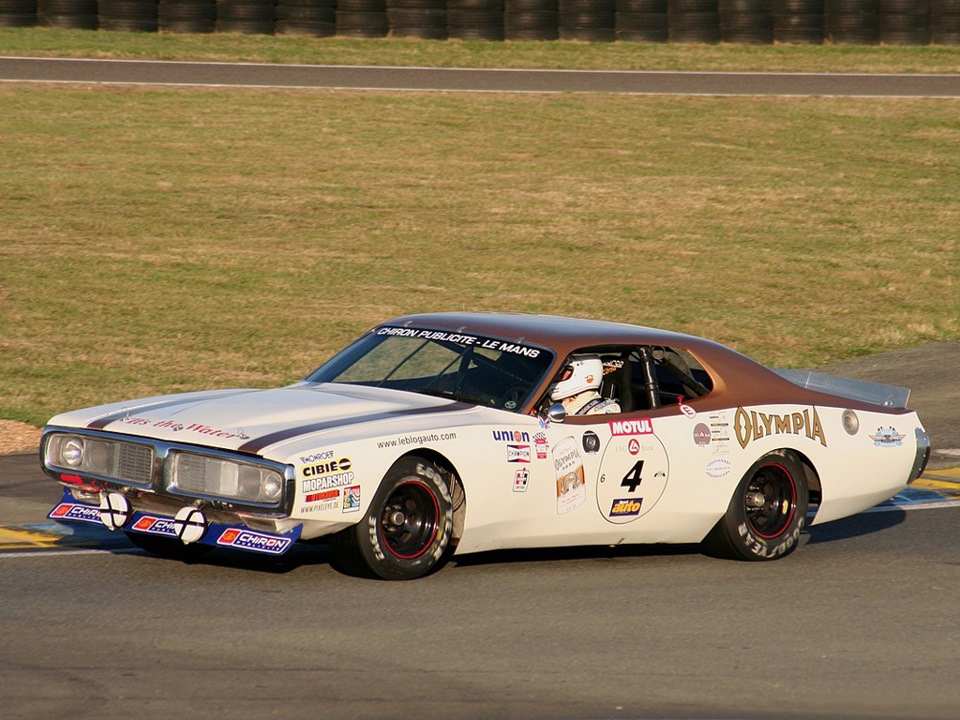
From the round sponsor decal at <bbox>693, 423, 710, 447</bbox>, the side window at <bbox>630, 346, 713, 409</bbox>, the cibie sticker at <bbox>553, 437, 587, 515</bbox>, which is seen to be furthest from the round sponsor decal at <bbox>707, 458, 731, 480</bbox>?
the cibie sticker at <bbox>553, 437, 587, 515</bbox>

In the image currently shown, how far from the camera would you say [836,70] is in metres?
34.4

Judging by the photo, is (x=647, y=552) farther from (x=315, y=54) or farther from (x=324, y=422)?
(x=315, y=54)

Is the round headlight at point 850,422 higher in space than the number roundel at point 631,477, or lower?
higher

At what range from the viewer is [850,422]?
31.1 ft

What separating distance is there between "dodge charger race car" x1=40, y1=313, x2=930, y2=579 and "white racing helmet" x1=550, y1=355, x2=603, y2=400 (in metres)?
0.05

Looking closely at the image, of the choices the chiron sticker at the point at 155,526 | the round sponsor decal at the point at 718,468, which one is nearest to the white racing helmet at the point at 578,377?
the round sponsor decal at the point at 718,468

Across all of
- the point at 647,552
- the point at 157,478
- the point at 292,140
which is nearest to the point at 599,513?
the point at 647,552

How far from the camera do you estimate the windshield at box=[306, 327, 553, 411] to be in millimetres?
8586

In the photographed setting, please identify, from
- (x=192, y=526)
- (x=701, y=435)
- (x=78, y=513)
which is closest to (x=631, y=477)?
(x=701, y=435)

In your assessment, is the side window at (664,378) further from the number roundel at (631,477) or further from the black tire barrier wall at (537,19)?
the black tire barrier wall at (537,19)

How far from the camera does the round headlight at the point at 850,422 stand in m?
9.45

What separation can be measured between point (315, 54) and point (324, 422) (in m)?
25.7

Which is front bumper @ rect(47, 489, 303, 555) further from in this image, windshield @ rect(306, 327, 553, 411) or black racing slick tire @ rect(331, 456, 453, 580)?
windshield @ rect(306, 327, 553, 411)

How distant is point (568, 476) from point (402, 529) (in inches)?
38.3
